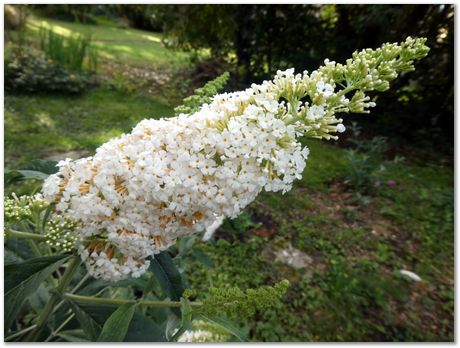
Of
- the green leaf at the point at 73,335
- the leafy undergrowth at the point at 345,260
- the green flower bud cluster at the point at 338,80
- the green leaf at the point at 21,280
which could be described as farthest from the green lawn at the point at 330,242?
the green leaf at the point at 73,335

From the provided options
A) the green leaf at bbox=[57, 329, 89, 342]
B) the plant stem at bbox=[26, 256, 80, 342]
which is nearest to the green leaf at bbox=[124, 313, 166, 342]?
the plant stem at bbox=[26, 256, 80, 342]

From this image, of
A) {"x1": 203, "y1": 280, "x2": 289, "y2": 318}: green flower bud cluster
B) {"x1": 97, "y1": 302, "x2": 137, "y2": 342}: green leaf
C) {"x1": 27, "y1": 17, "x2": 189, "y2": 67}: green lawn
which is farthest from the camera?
{"x1": 27, "y1": 17, "x2": 189, "y2": 67}: green lawn

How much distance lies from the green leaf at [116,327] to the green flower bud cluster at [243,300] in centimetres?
23

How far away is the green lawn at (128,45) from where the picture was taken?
23.5 feet

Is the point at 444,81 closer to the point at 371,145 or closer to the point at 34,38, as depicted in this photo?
the point at 371,145

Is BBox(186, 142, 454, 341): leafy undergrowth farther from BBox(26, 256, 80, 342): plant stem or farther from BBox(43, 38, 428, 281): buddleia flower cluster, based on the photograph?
BBox(43, 38, 428, 281): buddleia flower cluster

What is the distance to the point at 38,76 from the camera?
16.6 feet

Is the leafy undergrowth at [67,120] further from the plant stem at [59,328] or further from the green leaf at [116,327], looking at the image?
the green leaf at [116,327]

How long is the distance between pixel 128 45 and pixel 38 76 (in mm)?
4659

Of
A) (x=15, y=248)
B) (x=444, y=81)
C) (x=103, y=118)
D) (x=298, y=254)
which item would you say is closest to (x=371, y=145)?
(x=444, y=81)

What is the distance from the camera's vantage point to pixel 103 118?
4.52m

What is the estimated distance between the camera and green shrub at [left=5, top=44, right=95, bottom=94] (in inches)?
196

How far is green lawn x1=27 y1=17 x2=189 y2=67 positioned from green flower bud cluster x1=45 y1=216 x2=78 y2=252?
559cm

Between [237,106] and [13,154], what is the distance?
124 inches
